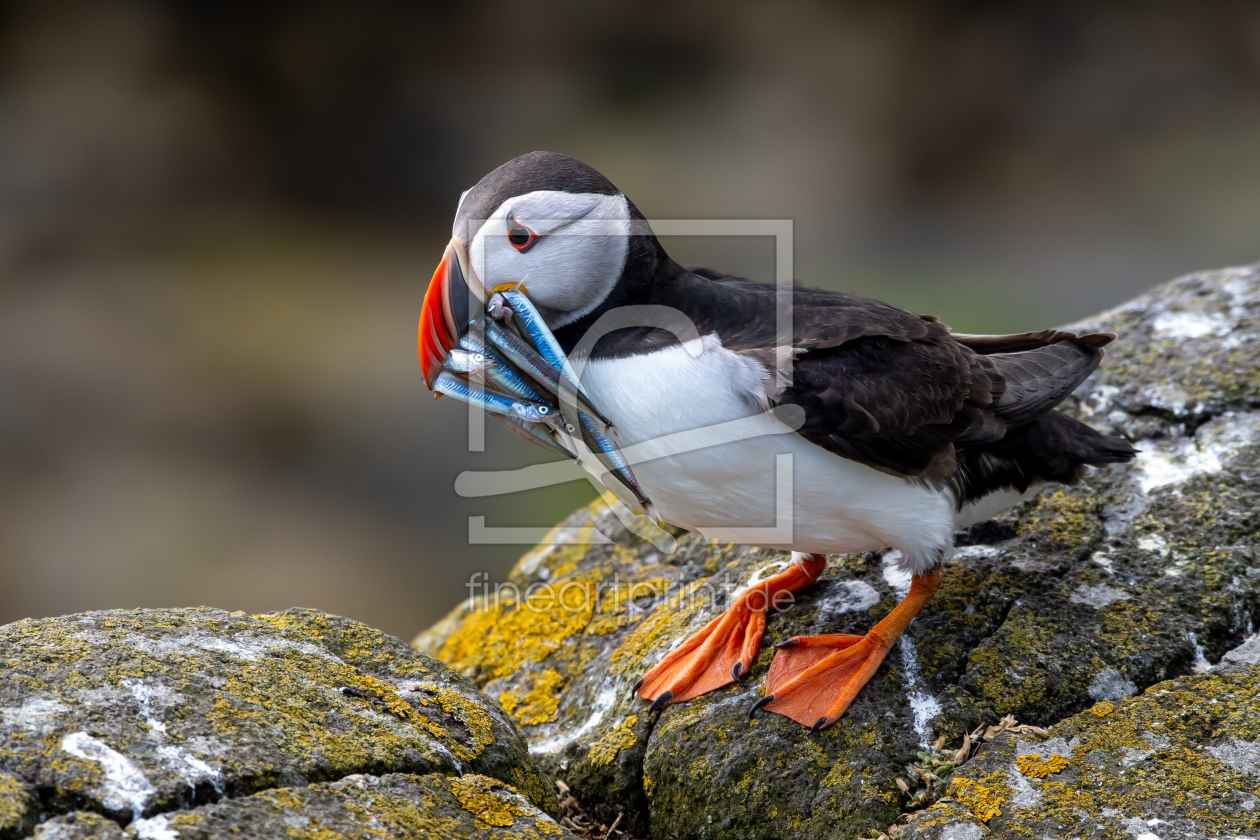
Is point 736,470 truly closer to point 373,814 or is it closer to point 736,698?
point 736,698

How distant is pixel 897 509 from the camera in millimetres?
3119

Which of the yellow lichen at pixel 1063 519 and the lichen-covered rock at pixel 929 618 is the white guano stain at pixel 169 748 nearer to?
the lichen-covered rock at pixel 929 618

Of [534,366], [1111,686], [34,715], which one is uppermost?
[534,366]

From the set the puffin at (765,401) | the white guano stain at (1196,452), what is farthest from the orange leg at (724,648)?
the white guano stain at (1196,452)

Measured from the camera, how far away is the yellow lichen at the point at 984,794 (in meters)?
2.52

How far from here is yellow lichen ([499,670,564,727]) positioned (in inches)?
143

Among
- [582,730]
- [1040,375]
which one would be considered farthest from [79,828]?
[1040,375]

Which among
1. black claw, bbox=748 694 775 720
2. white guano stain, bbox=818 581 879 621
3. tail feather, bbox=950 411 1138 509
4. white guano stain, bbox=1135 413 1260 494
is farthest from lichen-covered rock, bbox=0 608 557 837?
white guano stain, bbox=1135 413 1260 494

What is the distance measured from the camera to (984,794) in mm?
2578

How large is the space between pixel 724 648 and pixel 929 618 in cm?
70

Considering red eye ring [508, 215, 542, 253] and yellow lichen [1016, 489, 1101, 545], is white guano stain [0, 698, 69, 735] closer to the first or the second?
red eye ring [508, 215, 542, 253]

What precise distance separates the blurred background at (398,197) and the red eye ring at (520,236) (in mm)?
5365

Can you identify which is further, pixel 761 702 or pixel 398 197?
pixel 398 197

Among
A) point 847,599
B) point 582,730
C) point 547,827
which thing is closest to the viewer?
point 547,827
